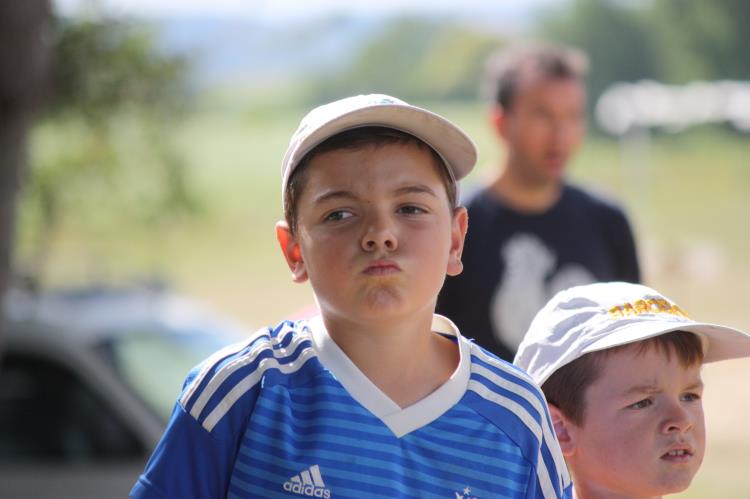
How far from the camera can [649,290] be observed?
233 cm

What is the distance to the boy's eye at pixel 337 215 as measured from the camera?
6.30ft

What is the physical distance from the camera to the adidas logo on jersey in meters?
1.80

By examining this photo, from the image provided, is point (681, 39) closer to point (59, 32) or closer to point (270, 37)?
point (270, 37)

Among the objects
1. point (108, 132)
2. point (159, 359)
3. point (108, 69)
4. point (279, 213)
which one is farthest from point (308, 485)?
point (279, 213)

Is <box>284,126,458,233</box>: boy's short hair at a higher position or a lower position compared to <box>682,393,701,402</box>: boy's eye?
higher

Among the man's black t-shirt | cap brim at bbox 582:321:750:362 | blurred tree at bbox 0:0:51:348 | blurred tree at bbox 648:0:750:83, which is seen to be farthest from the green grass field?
cap brim at bbox 582:321:750:362

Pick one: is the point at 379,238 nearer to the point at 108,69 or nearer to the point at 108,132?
A: the point at 108,69

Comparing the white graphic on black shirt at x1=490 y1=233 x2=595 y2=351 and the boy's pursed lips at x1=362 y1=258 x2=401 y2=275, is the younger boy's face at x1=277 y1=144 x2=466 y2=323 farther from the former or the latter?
the white graphic on black shirt at x1=490 y1=233 x2=595 y2=351

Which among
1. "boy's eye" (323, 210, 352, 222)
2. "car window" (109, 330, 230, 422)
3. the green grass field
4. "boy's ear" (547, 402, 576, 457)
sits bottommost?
"boy's ear" (547, 402, 576, 457)

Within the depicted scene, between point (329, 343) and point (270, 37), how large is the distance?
60.9 feet

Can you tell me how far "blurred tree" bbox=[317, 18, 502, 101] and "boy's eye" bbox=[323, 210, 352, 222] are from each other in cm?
1978

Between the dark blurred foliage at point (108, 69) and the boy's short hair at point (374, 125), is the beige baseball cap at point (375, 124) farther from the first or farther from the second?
the dark blurred foliage at point (108, 69)

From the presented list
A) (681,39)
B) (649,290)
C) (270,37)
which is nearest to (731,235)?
(681,39)

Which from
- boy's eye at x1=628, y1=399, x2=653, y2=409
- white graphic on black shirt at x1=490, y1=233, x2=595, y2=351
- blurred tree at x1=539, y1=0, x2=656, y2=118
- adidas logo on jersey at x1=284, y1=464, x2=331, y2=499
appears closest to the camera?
adidas logo on jersey at x1=284, y1=464, x2=331, y2=499
